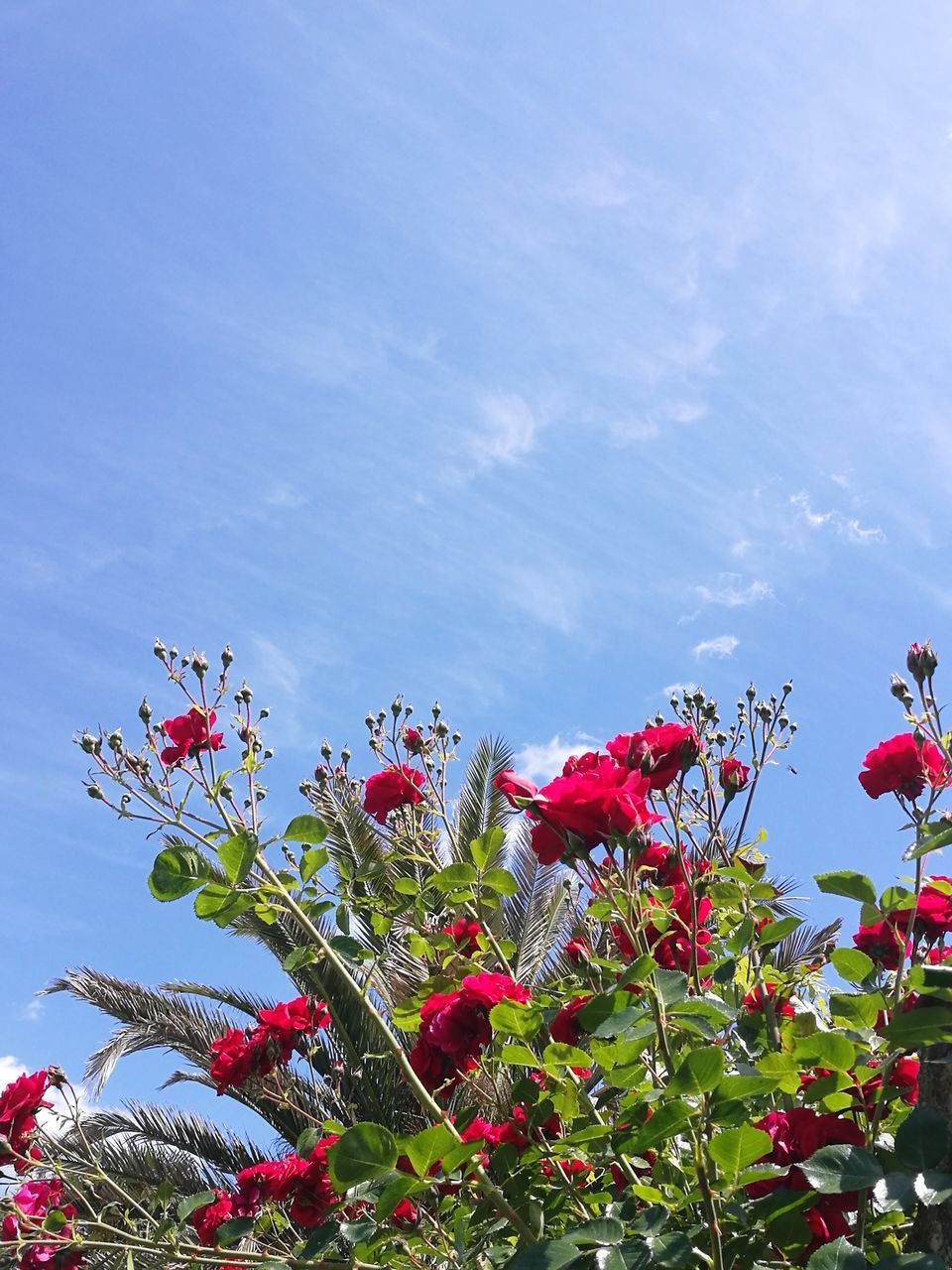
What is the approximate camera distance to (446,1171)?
3.86 ft

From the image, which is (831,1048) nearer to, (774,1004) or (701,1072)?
(701,1072)

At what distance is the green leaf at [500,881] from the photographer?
158cm

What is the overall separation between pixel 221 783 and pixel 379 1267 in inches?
30.9

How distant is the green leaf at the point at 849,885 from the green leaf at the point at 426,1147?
0.57m

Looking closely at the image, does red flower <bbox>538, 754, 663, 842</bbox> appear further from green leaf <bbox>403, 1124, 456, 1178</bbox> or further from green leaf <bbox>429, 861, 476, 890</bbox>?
green leaf <bbox>403, 1124, 456, 1178</bbox>

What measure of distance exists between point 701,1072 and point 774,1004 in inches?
23.1

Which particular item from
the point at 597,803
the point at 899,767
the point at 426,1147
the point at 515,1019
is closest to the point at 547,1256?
the point at 426,1147

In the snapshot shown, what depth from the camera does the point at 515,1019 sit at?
133cm

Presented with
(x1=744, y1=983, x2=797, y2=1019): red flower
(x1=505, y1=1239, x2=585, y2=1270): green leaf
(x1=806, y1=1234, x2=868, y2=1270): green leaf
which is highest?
(x1=744, y1=983, x2=797, y2=1019): red flower

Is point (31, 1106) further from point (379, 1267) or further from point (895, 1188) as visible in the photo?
point (895, 1188)

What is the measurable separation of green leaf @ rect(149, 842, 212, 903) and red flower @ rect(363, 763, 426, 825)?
2.47ft

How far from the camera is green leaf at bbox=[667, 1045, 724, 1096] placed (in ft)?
3.64

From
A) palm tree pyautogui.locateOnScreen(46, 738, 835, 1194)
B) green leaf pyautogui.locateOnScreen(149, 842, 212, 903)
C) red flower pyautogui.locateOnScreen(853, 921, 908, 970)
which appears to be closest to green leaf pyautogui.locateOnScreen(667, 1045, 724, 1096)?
red flower pyautogui.locateOnScreen(853, 921, 908, 970)

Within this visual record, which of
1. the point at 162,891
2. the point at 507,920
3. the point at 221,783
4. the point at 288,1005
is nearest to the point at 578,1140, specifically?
the point at 162,891
